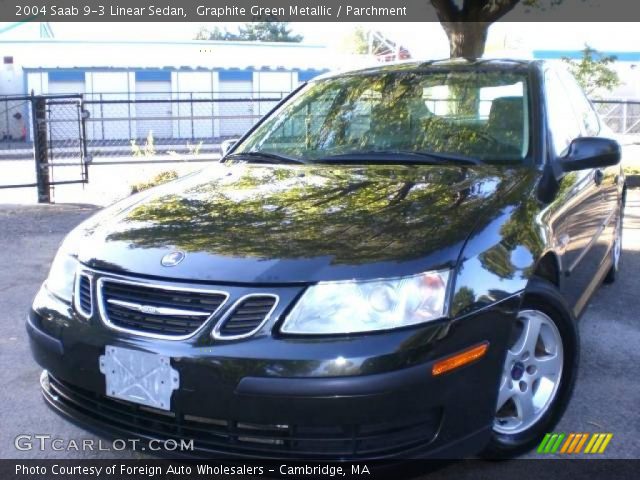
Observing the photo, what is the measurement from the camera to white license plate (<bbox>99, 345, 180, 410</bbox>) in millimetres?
2637

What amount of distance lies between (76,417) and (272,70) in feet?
83.1

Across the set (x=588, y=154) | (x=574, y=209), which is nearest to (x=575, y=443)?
(x=574, y=209)

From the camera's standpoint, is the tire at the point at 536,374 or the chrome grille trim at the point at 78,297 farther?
the tire at the point at 536,374

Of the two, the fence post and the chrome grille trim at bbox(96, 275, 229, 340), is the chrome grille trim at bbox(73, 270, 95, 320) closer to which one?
the chrome grille trim at bbox(96, 275, 229, 340)

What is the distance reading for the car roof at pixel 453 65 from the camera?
4328 millimetres

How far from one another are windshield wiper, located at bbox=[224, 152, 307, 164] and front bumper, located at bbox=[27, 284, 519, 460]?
161 cm

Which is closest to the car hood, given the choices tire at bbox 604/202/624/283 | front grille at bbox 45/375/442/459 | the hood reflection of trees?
the hood reflection of trees

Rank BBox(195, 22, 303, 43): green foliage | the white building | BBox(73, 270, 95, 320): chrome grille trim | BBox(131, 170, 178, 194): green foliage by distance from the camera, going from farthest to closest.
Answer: BBox(195, 22, 303, 43): green foliage < the white building < BBox(131, 170, 178, 194): green foliage < BBox(73, 270, 95, 320): chrome grille trim

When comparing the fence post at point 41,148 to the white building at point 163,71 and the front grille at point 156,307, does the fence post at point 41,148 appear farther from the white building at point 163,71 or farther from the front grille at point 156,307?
the white building at point 163,71

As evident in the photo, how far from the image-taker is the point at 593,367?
4.34 meters

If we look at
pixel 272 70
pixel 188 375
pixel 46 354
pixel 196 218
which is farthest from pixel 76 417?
pixel 272 70

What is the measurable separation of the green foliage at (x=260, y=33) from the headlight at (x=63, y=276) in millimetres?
57554

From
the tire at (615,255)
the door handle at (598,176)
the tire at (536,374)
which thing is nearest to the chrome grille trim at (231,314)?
the tire at (536,374)

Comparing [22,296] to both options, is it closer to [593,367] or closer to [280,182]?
[280,182]
